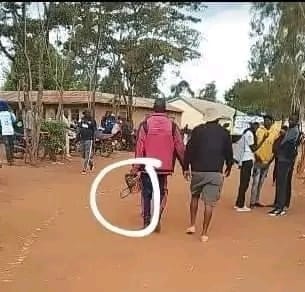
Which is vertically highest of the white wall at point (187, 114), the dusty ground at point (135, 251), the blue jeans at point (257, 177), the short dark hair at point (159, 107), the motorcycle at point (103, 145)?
the short dark hair at point (159, 107)

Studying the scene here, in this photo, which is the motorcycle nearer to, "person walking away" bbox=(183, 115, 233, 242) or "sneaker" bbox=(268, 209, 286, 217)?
"sneaker" bbox=(268, 209, 286, 217)

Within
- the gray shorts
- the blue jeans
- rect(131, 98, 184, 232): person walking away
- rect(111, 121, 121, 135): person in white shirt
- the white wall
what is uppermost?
rect(131, 98, 184, 232): person walking away

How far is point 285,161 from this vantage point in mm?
11406

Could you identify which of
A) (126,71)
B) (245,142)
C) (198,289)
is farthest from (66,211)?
(126,71)

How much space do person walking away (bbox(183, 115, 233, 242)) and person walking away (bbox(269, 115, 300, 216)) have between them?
96.3 inches

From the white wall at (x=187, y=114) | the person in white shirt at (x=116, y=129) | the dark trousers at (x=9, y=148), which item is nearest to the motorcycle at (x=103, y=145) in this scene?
the person in white shirt at (x=116, y=129)

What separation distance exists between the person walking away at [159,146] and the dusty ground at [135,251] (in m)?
0.67

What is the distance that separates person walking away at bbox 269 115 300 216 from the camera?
37.3ft

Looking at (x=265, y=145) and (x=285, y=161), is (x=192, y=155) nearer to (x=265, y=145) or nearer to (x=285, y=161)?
(x=285, y=161)

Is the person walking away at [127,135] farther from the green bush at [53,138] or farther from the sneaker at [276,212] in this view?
the sneaker at [276,212]

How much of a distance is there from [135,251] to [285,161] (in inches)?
168

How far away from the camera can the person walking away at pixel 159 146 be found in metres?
9.15

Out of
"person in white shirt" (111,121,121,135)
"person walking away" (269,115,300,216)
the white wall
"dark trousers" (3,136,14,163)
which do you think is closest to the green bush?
"dark trousers" (3,136,14,163)

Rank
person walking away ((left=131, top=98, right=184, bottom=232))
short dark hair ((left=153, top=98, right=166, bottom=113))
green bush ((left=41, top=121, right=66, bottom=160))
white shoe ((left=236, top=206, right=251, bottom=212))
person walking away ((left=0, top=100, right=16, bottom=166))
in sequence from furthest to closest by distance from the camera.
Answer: green bush ((left=41, top=121, right=66, bottom=160)), person walking away ((left=0, top=100, right=16, bottom=166)), white shoe ((left=236, top=206, right=251, bottom=212)), short dark hair ((left=153, top=98, right=166, bottom=113)), person walking away ((left=131, top=98, right=184, bottom=232))
